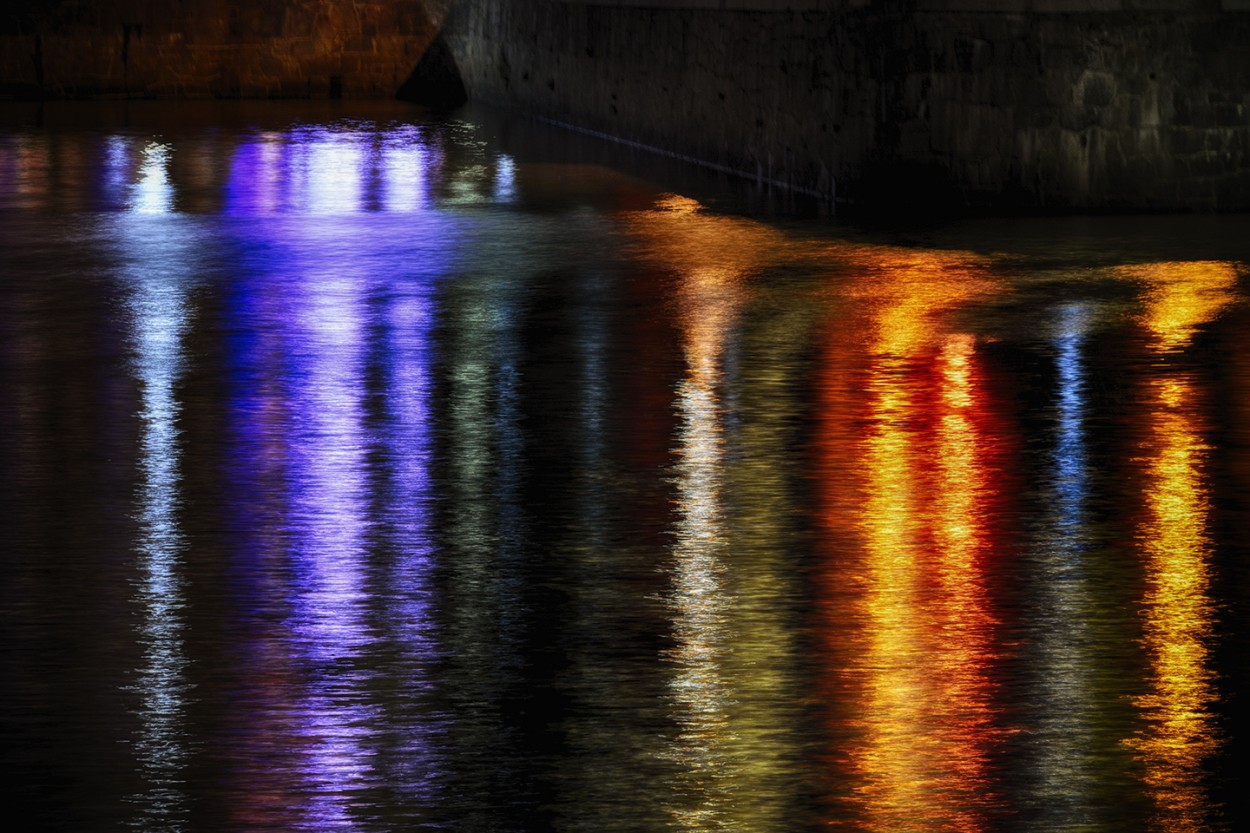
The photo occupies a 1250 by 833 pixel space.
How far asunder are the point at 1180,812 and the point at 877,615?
155 cm

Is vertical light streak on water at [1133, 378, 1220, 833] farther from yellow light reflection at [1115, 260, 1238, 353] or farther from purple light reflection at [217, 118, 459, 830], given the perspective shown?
yellow light reflection at [1115, 260, 1238, 353]

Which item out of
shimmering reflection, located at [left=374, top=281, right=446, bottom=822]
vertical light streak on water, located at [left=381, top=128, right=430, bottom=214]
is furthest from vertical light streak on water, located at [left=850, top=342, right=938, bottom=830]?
vertical light streak on water, located at [left=381, top=128, right=430, bottom=214]

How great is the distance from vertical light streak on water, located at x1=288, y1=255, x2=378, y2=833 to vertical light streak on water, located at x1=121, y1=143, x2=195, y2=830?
30 cm

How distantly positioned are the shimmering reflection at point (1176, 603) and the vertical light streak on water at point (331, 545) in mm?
1720

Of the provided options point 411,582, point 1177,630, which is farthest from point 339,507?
point 1177,630

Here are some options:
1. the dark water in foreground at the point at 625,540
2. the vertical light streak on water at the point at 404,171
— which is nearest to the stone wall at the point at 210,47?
the vertical light streak on water at the point at 404,171

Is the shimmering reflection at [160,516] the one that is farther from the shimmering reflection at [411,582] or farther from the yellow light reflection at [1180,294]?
the yellow light reflection at [1180,294]

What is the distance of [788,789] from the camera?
4.71m

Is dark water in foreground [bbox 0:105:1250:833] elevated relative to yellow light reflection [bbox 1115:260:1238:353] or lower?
lower

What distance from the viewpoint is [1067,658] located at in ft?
18.5

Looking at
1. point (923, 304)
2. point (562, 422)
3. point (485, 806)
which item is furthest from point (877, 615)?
point (923, 304)

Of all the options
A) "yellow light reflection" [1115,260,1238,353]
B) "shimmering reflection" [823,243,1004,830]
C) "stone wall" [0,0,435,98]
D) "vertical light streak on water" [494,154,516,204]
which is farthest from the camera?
"stone wall" [0,0,435,98]

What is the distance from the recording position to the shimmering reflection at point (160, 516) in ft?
16.0

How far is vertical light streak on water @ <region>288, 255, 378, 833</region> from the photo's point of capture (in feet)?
16.0
